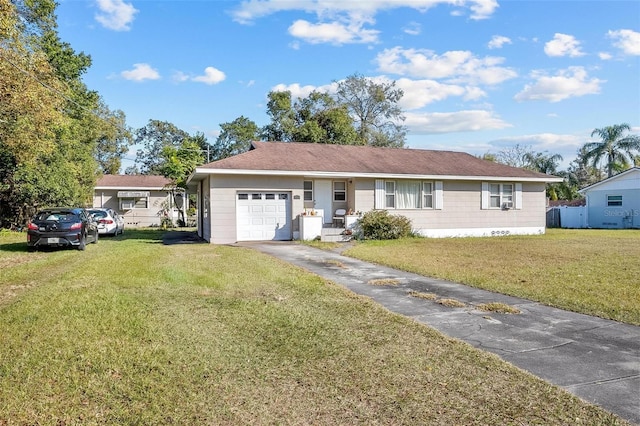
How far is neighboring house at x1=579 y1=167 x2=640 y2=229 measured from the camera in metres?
30.5

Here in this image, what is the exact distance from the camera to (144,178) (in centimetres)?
3834

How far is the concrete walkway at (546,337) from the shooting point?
158 inches

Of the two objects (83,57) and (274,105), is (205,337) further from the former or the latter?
(274,105)

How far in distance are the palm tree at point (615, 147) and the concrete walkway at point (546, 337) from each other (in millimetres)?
38936

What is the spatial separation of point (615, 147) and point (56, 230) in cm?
4307

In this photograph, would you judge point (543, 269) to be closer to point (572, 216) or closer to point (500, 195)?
point (500, 195)

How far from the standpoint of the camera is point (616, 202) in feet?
104

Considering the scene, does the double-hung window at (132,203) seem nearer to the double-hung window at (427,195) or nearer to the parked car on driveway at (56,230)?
the parked car on driveway at (56,230)

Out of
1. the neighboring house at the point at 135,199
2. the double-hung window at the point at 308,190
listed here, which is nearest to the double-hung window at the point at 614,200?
the double-hung window at the point at 308,190

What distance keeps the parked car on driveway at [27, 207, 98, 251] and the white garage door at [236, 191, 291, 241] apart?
5754 millimetres

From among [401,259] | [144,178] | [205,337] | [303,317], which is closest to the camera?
[205,337]

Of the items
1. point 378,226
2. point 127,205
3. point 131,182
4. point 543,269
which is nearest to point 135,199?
point 127,205

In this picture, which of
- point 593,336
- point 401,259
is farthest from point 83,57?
point 593,336

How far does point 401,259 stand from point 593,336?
7.35m
